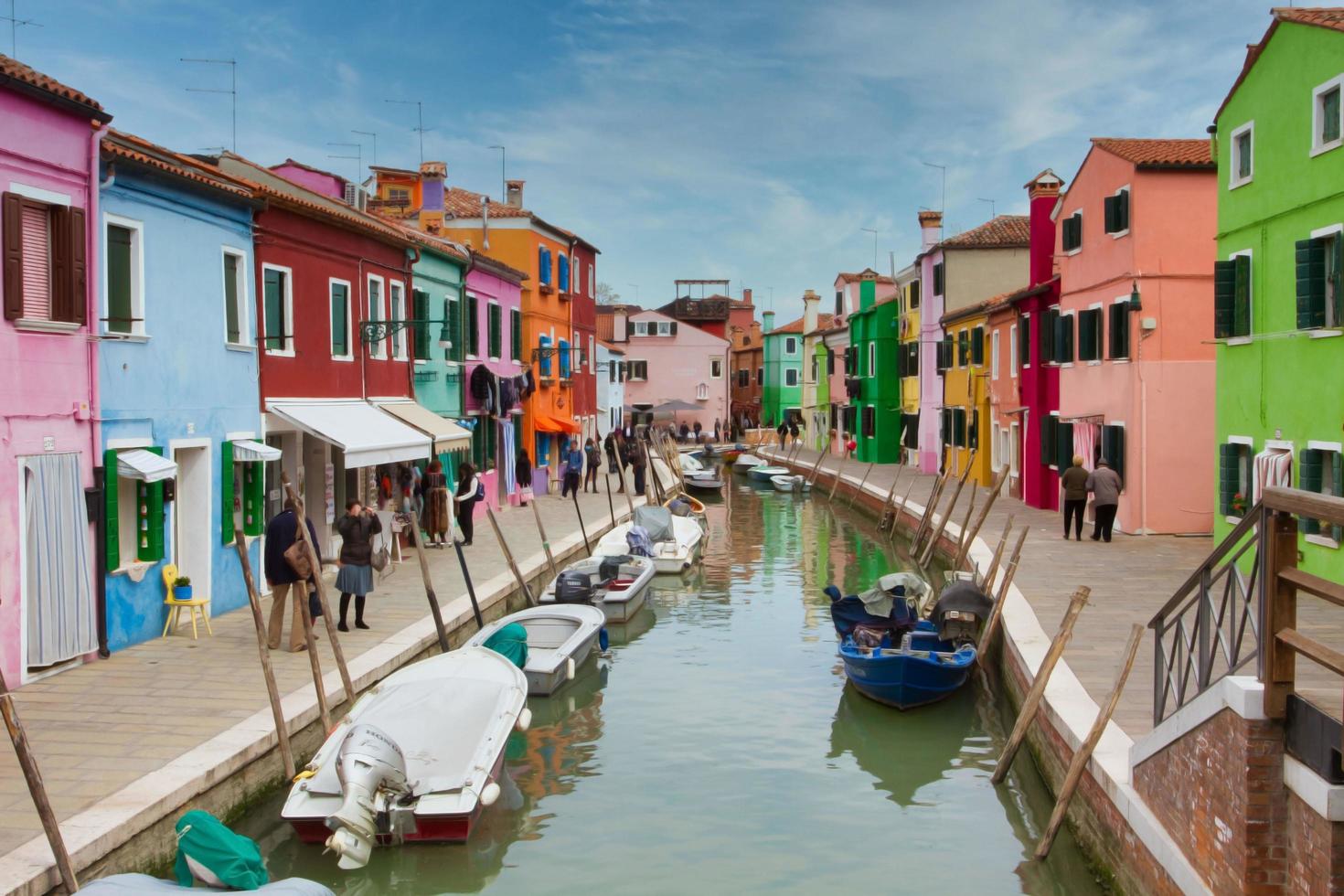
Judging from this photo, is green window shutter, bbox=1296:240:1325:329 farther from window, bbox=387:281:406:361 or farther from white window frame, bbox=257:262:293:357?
window, bbox=387:281:406:361

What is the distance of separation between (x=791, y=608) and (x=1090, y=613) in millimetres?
6808

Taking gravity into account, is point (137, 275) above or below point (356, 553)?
above

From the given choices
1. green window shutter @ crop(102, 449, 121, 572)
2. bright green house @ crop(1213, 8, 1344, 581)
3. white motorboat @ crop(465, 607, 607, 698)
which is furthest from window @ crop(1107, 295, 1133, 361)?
green window shutter @ crop(102, 449, 121, 572)

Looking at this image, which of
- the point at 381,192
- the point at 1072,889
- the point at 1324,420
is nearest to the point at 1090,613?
the point at 1324,420

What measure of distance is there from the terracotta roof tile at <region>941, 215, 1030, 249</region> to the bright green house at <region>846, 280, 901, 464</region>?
8.03m

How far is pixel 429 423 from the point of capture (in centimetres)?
2177

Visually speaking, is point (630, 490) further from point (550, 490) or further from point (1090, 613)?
point (1090, 613)

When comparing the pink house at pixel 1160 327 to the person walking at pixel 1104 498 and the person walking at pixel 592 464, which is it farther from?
the person walking at pixel 592 464

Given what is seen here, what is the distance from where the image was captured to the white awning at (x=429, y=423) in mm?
21031

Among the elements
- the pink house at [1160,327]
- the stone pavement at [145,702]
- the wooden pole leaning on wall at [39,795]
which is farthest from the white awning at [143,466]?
the pink house at [1160,327]

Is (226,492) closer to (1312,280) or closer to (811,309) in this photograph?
(1312,280)

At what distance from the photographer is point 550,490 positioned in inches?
1377

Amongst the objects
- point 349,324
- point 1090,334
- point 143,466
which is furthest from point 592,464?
point 143,466

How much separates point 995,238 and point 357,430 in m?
27.3
